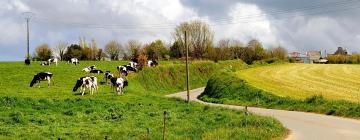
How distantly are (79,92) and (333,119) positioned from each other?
2150cm

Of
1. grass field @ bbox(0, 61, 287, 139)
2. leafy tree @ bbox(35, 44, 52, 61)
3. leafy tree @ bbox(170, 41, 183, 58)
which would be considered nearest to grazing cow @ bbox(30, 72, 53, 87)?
grass field @ bbox(0, 61, 287, 139)

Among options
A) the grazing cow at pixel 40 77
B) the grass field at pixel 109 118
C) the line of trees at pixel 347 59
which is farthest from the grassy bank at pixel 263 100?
the line of trees at pixel 347 59

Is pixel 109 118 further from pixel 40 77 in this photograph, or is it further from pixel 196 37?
pixel 196 37

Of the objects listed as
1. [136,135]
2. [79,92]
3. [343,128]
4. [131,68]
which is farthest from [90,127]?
[131,68]

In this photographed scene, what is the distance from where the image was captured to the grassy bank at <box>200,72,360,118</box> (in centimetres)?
3934

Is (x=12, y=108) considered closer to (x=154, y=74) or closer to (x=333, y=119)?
(x=333, y=119)

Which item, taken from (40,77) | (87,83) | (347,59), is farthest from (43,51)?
(87,83)

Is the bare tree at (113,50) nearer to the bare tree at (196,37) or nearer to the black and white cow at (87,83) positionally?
the bare tree at (196,37)

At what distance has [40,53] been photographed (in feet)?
472

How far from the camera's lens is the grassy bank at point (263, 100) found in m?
39.3

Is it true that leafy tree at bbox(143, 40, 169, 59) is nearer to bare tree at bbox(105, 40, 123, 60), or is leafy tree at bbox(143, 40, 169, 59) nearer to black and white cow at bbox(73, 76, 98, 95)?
bare tree at bbox(105, 40, 123, 60)

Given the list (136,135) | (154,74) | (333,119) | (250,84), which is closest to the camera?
(136,135)

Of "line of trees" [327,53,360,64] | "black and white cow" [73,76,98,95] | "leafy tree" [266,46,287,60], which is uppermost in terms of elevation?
"leafy tree" [266,46,287,60]

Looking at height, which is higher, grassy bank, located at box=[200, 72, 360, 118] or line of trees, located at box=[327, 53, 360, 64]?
line of trees, located at box=[327, 53, 360, 64]
